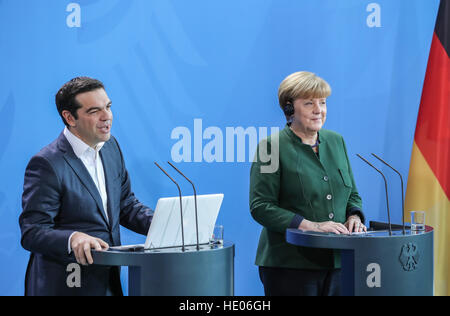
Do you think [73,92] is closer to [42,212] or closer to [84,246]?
[42,212]

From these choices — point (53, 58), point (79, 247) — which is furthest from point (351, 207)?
point (53, 58)

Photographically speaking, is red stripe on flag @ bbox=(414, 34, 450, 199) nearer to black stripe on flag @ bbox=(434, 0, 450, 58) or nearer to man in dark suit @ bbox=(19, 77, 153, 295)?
black stripe on flag @ bbox=(434, 0, 450, 58)

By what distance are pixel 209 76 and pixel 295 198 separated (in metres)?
1.66

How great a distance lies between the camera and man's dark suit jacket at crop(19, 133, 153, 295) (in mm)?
2680

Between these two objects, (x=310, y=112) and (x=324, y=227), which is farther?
(x=310, y=112)

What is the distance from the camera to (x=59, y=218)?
2.79 metres

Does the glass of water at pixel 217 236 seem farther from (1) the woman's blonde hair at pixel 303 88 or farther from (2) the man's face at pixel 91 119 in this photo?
(1) the woman's blonde hair at pixel 303 88

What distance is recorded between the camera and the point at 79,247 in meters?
2.54

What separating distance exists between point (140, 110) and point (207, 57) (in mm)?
621

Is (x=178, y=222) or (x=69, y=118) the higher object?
(x=69, y=118)

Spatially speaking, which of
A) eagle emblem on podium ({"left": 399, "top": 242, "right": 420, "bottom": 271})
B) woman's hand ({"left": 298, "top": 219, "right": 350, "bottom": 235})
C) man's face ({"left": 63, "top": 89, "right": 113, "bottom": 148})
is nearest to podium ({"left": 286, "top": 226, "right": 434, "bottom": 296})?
eagle emblem on podium ({"left": 399, "top": 242, "right": 420, "bottom": 271})

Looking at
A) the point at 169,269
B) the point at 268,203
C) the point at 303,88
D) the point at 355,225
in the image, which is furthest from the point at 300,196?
the point at 169,269

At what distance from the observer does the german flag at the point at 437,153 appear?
14.6 feet

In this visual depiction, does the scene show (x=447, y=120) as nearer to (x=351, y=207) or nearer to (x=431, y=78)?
(x=431, y=78)
